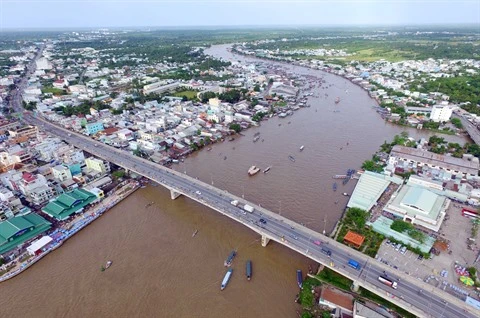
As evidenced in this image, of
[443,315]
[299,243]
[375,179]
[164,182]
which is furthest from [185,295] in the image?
[375,179]

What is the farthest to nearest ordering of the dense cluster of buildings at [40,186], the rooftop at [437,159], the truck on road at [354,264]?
the rooftop at [437,159] < the dense cluster of buildings at [40,186] < the truck on road at [354,264]

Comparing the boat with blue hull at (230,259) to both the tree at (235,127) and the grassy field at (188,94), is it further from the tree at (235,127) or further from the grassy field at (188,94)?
the grassy field at (188,94)

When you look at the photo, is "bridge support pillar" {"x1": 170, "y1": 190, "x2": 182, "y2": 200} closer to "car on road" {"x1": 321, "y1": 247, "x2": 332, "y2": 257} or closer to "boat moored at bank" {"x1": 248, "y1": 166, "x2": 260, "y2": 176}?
"boat moored at bank" {"x1": 248, "y1": 166, "x2": 260, "y2": 176}

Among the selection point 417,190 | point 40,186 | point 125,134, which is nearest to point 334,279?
point 417,190

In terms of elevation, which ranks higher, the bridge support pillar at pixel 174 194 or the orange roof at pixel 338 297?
the orange roof at pixel 338 297

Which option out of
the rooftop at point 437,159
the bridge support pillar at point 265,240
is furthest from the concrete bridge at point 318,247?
the rooftop at point 437,159

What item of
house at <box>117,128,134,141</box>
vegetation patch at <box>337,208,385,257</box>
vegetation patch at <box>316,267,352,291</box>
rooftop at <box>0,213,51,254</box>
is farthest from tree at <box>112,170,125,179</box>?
vegetation patch at <box>337,208,385,257</box>
